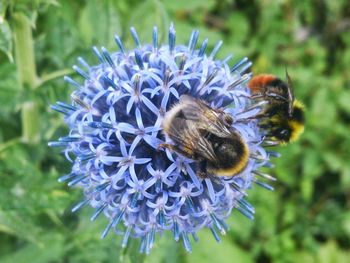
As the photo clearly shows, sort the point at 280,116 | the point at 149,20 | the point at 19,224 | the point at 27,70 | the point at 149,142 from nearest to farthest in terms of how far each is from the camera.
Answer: the point at 149,142
the point at 280,116
the point at 19,224
the point at 27,70
the point at 149,20

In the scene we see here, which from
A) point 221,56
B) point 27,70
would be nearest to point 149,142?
point 27,70

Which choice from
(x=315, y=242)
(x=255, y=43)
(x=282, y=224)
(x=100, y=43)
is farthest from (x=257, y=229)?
(x=100, y=43)

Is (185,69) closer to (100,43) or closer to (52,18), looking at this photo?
(100,43)

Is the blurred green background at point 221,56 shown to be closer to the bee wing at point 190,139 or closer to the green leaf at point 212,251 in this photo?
the green leaf at point 212,251

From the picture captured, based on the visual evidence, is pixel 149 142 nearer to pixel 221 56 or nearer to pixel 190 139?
pixel 190 139

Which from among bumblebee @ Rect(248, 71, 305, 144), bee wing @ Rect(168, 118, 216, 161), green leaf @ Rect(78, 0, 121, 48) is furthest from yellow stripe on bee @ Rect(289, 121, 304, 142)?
green leaf @ Rect(78, 0, 121, 48)

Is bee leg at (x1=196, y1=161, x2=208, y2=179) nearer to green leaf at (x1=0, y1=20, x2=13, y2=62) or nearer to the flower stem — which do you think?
green leaf at (x1=0, y1=20, x2=13, y2=62)
